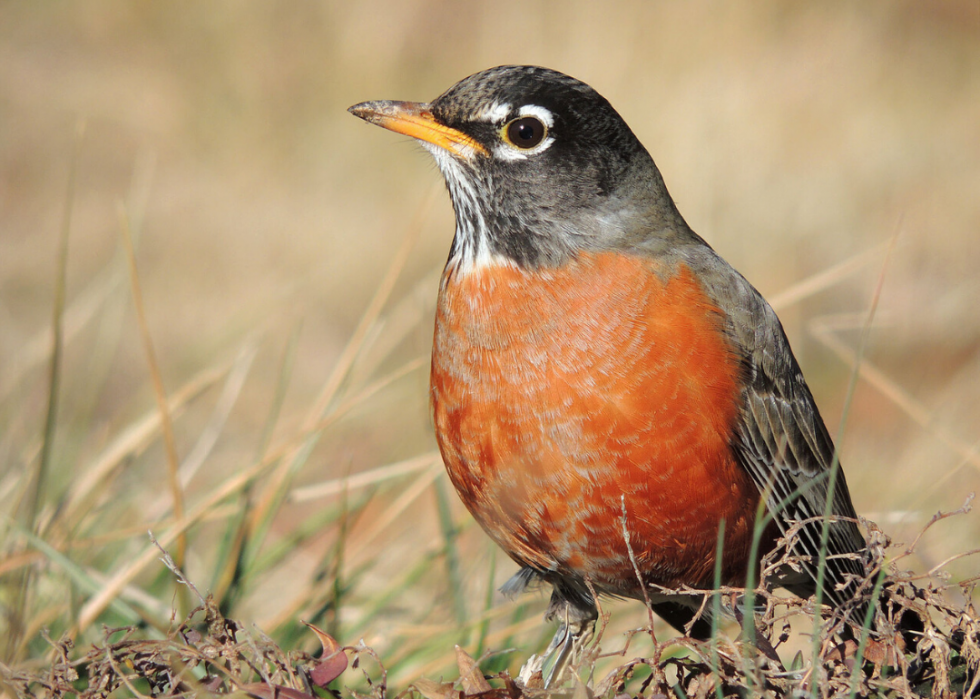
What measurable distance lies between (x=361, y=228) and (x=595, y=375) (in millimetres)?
6637

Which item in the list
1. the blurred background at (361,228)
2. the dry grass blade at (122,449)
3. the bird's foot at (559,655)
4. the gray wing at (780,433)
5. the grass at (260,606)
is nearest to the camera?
the grass at (260,606)

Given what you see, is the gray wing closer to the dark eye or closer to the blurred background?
the blurred background

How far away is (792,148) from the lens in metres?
8.43

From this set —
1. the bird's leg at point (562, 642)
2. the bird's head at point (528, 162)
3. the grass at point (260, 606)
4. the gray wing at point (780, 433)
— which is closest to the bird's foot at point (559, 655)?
the bird's leg at point (562, 642)

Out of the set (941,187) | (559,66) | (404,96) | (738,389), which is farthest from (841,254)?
(738,389)

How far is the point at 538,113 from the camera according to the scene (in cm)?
301

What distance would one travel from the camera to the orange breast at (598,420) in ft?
8.67

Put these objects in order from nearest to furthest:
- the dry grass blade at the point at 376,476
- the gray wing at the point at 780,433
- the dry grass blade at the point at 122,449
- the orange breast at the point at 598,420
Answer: the orange breast at the point at 598,420
the gray wing at the point at 780,433
the dry grass blade at the point at 122,449
the dry grass blade at the point at 376,476

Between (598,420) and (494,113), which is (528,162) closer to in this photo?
(494,113)

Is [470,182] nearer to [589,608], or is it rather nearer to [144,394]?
[589,608]

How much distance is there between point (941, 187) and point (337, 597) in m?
6.55

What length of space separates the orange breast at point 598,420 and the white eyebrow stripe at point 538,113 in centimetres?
45

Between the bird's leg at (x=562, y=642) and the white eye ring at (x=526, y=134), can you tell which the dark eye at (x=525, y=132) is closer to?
the white eye ring at (x=526, y=134)

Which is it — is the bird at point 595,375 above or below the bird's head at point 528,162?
below
